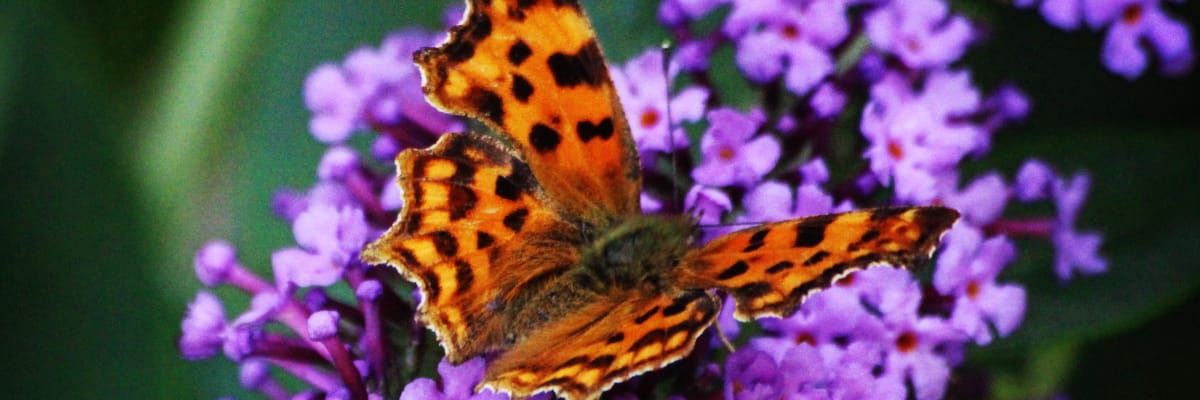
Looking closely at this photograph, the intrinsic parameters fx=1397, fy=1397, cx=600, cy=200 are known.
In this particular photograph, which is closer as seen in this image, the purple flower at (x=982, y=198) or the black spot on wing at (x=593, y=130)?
the black spot on wing at (x=593, y=130)

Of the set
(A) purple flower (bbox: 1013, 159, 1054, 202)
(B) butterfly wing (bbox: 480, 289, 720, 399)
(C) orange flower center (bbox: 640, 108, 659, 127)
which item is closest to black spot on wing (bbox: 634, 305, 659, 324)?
(B) butterfly wing (bbox: 480, 289, 720, 399)

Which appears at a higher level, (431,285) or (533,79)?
(533,79)

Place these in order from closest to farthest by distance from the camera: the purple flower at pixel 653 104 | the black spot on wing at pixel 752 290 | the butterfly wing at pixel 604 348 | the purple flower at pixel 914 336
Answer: the butterfly wing at pixel 604 348
the black spot on wing at pixel 752 290
the purple flower at pixel 914 336
the purple flower at pixel 653 104

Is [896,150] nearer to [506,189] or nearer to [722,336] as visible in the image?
[722,336]

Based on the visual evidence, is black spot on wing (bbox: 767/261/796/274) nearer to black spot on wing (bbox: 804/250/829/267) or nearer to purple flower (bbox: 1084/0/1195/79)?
black spot on wing (bbox: 804/250/829/267)

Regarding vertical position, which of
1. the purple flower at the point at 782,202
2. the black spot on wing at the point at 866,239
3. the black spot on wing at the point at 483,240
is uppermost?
the black spot on wing at the point at 483,240

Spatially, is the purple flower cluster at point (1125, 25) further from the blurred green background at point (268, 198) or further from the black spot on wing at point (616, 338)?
the black spot on wing at point (616, 338)

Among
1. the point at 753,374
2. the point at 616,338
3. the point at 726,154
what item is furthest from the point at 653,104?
the point at 616,338

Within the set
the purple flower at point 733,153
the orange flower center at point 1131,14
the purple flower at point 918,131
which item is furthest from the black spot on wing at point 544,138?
the orange flower center at point 1131,14
